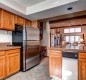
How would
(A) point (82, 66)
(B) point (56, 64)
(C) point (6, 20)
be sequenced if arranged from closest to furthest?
(A) point (82, 66) < (B) point (56, 64) < (C) point (6, 20)

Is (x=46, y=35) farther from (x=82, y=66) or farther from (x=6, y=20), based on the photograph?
(x=82, y=66)

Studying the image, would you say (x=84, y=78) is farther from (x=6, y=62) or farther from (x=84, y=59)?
(x=6, y=62)

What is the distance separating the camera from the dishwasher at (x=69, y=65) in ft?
7.41

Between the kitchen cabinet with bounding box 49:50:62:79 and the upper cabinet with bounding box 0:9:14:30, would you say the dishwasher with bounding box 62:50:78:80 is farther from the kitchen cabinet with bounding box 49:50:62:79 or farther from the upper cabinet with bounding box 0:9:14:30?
the upper cabinet with bounding box 0:9:14:30

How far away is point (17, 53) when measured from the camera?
3.23m

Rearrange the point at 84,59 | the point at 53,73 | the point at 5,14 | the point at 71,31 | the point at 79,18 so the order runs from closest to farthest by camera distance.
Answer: the point at 84,59 → the point at 53,73 → the point at 5,14 → the point at 79,18 → the point at 71,31

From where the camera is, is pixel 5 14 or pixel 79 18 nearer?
pixel 5 14

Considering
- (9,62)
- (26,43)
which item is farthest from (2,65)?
(26,43)

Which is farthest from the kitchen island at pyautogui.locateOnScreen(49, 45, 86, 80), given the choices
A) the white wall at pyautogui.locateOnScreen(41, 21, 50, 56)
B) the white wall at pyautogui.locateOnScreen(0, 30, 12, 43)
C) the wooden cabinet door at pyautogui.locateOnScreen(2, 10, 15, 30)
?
the white wall at pyautogui.locateOnScreen(41, 21, 50, 56)

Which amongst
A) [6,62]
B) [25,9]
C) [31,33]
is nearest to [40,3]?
[25,9]

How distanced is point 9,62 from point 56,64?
144 cm

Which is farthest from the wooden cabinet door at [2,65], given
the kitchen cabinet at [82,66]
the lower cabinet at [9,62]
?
the kitchen cabinet at [82,66]

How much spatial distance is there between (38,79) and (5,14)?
91.6 inches

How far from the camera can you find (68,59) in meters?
2.35
